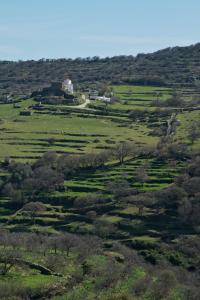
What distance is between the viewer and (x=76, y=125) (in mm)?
124375

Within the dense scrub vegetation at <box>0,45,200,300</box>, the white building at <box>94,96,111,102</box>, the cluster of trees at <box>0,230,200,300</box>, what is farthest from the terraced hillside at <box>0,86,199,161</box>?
the cluster of trees at <box>0,230,200,300</box>

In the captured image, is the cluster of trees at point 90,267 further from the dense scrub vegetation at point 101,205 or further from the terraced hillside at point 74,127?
the terraced hillside at point 74,127

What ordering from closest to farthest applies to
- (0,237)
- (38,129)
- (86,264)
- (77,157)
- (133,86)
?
(86,264) → (0,237) → (77,157) → (38,129) → (133,86)

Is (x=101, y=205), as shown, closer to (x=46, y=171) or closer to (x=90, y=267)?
(x=46, y=171)

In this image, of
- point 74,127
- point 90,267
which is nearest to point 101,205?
point 90,267

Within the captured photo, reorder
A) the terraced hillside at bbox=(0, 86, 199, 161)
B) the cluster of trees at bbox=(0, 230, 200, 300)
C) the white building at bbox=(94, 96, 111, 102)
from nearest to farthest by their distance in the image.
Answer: the cluster of trees at bbox=(0, 230, 200, 300)
the terraced hillside at bbox=(0, 86, 199, 161)
the white building at bbox=(94, 96, 111, 102)

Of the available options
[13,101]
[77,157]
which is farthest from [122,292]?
[13,101]

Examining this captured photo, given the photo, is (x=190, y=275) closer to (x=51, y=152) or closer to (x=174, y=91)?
(x=51, y=152)

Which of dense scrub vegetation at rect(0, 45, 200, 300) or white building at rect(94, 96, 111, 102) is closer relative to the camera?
dense scrub vegetation at rect(0, 45, 200, 300)

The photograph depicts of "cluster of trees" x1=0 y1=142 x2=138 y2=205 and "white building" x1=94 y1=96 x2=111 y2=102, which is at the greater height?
"white building" x1=94 y1=96 x2=111 y2=102

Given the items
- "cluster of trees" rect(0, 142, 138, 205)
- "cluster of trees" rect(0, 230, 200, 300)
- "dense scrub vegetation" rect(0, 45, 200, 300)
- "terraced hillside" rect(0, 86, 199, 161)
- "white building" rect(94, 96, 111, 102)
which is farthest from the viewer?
"white building" rect(94, 96, 111, 102)

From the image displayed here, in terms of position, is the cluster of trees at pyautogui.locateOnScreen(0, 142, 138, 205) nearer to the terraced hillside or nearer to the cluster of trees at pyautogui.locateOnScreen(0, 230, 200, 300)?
the terraced hillside

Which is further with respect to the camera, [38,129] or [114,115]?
[114,115]

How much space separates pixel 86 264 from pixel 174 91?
116152mm
